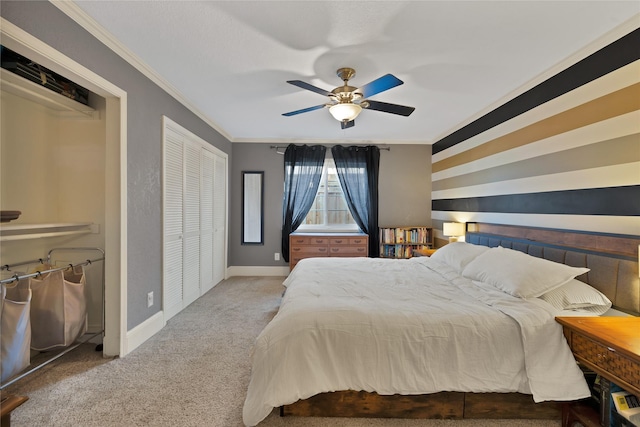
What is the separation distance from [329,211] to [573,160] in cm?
354

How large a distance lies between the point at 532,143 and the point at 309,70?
2.19 metres

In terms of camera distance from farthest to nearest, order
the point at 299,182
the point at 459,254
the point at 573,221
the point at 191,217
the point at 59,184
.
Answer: the point at 299,182, the point at 191,217, the point at 459,254, the point at 59,184, the point at 573,221

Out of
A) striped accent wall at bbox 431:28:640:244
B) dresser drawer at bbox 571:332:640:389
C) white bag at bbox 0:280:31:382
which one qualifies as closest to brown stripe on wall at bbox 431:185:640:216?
striped accent wall at bbox 431:28:640:244

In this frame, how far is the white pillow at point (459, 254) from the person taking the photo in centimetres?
265

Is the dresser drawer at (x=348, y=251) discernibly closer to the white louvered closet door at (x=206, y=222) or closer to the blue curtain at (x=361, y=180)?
the blue curtain at (x=361, y=180)

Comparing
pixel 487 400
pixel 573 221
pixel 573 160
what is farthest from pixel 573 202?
pixel 487 400

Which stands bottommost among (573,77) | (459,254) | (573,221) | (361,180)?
(459,254)

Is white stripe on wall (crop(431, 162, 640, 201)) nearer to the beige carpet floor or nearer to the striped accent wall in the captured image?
the striped accent wall

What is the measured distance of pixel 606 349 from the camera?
135 centimetres

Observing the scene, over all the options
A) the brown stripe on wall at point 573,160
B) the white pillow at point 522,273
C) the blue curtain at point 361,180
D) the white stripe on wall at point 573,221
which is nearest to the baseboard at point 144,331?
the white pillow at point 522,273

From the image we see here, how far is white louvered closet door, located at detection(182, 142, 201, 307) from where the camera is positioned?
337 centimetres

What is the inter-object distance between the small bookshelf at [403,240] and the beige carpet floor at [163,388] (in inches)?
105

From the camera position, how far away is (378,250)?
483cm

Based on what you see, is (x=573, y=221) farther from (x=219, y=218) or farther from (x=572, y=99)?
(x=219, y=218)
